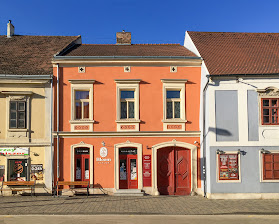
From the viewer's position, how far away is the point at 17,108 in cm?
1691

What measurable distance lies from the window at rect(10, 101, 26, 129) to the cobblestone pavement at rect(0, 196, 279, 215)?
3.56 m

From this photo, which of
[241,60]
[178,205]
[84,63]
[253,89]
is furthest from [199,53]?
[178,205]

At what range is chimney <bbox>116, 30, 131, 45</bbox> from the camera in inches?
891

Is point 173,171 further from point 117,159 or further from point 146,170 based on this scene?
point 117,159

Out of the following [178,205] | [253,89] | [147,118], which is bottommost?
[178,205]

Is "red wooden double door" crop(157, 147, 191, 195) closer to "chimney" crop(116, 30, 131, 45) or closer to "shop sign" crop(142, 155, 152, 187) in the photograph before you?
"shop sign" crop(142, 155, 152, 187)

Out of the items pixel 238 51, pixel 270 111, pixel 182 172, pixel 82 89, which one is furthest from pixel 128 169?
pixel 238 51

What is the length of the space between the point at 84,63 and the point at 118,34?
21.0 ft

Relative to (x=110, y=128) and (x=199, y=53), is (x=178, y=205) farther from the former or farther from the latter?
(x=199, y=53)

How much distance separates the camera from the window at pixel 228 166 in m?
15.5

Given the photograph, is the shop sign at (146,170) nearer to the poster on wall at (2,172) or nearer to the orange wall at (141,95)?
the orange wall at (141,95)

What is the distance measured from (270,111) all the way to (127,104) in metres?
7.03

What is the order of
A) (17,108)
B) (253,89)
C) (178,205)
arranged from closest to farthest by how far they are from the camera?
(178,205)
(253,89)
(17,108)

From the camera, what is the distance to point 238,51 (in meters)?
18.3
